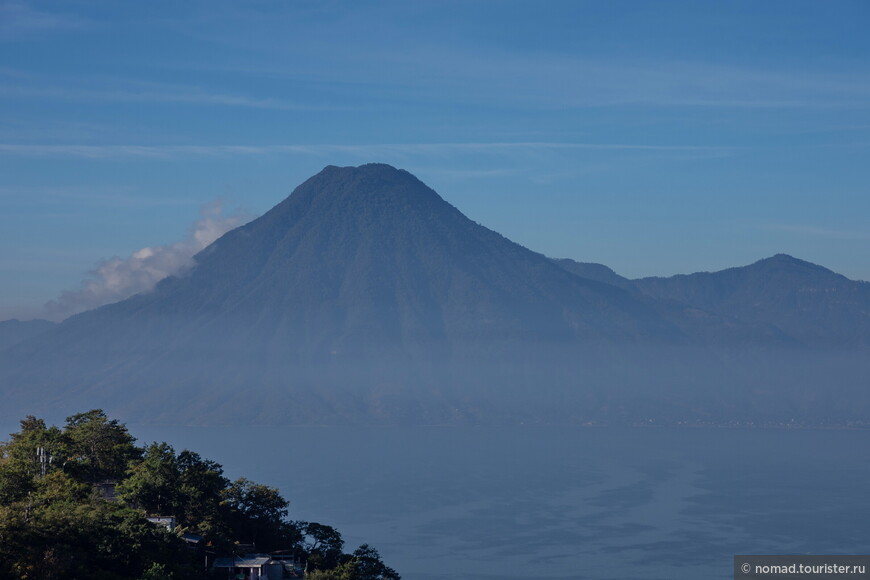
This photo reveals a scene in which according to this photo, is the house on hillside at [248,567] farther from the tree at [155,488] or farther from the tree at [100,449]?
the tree at [100,449]

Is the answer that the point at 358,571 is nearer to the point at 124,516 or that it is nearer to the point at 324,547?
the point at 324,547

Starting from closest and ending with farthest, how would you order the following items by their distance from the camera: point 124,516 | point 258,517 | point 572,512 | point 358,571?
1. point 124,516
2. point 358,571
3. point 258,517
4. point 572,512

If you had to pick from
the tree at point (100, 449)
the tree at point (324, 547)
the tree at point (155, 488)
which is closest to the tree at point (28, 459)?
the tree at point (100, 449)

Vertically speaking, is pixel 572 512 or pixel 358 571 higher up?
pixel 572 512

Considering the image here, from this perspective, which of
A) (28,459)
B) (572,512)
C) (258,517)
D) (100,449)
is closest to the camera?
(28,459)

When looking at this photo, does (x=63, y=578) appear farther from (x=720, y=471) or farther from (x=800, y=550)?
(x=720, y=471)

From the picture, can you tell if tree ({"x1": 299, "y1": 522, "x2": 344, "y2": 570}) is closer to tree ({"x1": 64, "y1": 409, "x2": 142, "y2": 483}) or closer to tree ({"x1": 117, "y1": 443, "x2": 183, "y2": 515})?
tree ({"x1": 117, "y1": 443, "x2": 183, "y2": 515})

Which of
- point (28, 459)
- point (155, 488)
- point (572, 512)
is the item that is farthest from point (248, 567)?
point (572, 512)

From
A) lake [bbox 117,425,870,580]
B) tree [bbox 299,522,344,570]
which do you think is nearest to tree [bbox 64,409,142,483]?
tree [bbox 299,522,344,570]
